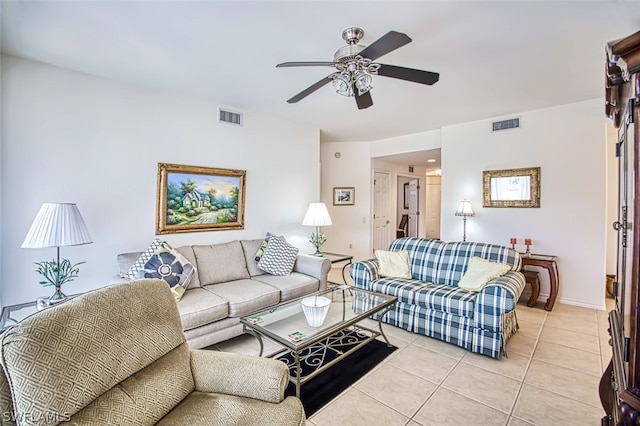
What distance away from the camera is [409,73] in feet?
6.98

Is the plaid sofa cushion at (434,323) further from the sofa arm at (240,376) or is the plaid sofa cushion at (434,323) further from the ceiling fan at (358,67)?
the ceiling fan at (358,67)

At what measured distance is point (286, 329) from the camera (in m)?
2.17

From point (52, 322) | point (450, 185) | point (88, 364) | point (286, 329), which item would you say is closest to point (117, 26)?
point (52, 322)

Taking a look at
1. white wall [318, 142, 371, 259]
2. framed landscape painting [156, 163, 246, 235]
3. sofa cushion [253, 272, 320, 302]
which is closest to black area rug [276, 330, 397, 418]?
sofa cushion [253, 272, 320, 302]

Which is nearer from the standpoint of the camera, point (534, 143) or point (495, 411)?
point (495, 411)

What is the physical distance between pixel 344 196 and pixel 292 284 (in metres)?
3.21

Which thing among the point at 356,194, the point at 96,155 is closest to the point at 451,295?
the point at 356,194

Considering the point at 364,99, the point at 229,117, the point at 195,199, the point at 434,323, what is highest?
the point at 229,117

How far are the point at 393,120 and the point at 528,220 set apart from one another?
2415 millimetres

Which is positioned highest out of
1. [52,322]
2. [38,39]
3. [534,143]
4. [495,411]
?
[38,39]

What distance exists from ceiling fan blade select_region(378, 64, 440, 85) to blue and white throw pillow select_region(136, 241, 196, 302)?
247 cm

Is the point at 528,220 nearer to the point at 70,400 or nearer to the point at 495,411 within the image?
the point at 495,411

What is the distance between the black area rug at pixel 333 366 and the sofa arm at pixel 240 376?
2.58 ft

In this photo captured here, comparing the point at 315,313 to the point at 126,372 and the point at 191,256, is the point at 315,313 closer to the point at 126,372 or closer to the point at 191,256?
the point at 126,372
